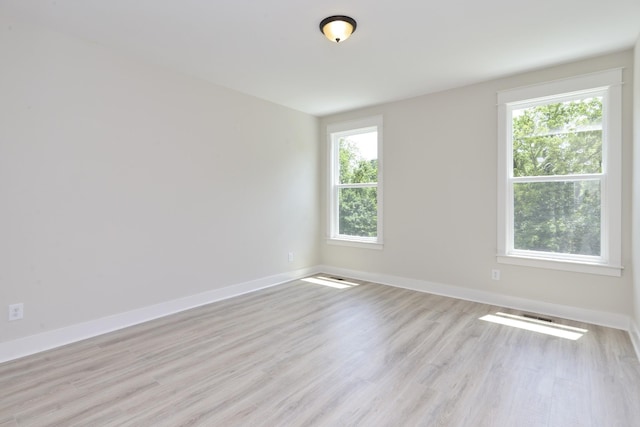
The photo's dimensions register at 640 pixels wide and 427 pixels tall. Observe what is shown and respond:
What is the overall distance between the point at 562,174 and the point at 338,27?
269cm

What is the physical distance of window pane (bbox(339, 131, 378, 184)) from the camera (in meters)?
4.84

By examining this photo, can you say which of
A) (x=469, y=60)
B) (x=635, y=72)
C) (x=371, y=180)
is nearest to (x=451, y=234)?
(x=371, y=180)

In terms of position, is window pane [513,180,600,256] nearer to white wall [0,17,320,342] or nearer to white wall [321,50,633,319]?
white wall [321,50,633,319]

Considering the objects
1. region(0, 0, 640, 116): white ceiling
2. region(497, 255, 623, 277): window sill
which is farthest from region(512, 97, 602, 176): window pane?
region(497, 255, 623, 277): window sill

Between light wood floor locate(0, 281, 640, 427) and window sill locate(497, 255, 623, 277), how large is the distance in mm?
530

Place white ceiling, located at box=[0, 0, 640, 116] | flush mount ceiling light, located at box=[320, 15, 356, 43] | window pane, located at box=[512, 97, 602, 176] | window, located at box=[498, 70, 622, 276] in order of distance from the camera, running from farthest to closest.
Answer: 1. window pane, located at box=[512, 97, 602, 176]
2. window, located at box=[498, 70, 622, 276]
3. flush mount ceiling light, located at box=[320, 15, 356, 43]
4. white ceiling, located at box=[0, 0, 640, 116]

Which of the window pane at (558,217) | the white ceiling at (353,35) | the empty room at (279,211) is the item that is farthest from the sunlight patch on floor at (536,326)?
the white ceiling at (353,35)

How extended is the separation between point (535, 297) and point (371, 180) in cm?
251

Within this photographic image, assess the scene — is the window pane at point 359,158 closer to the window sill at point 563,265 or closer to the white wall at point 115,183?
the white wall at point 115,183

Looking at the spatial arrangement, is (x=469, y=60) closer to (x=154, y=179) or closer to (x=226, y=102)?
(x=226, y=102)

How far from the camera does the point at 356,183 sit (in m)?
5.05

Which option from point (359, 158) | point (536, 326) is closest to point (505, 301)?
point (536, 326)

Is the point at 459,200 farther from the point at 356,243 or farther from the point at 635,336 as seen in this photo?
the point at 635,336

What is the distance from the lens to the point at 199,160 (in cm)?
370
